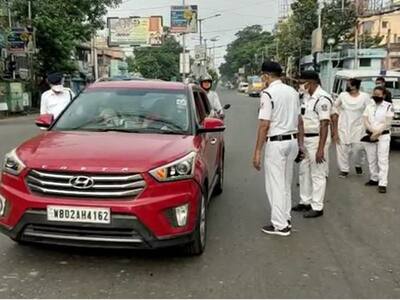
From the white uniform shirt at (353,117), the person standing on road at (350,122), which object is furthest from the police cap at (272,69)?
the white uniform shirt at (353,117)

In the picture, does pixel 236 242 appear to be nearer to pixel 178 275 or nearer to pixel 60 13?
pixel 178 275

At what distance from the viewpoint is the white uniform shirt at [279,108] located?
6074 millimetres

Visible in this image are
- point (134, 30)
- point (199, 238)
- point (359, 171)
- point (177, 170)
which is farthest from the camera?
point (134, 30)

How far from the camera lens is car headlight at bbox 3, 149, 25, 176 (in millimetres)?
4973

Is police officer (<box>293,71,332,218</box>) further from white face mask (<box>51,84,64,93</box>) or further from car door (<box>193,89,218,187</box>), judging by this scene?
white face mask (<box>51,84,64,93</box>)

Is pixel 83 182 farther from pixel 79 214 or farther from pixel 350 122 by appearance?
pixel 350 122

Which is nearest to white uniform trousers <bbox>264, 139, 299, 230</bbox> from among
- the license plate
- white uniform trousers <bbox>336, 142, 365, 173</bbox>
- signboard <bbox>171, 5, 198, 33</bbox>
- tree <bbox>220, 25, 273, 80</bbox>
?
the license plate

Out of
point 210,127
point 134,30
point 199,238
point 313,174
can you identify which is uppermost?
point 134,30

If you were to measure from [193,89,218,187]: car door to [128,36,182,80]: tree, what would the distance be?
7458 centimetres

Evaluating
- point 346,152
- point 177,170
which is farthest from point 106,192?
point 346,152

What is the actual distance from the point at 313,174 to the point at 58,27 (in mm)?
30744

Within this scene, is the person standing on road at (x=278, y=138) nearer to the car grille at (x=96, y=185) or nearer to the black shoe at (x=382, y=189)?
the car grille at (x=96, y=185)

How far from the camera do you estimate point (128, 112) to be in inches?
243

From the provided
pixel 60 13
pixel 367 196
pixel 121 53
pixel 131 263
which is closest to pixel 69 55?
pixel 60 13
